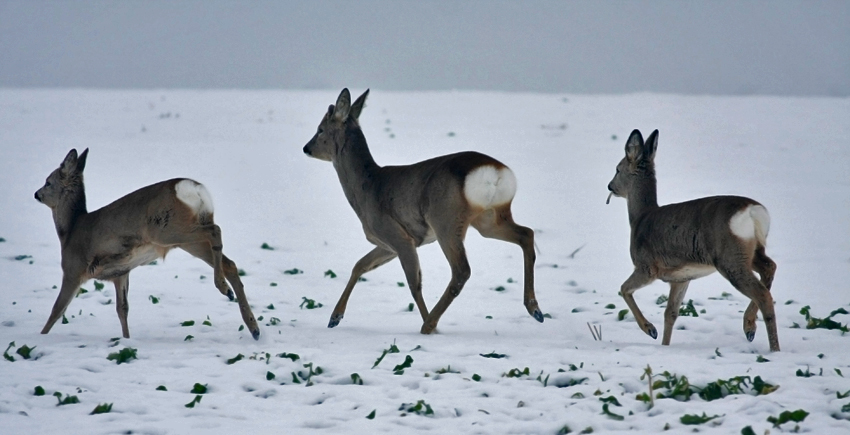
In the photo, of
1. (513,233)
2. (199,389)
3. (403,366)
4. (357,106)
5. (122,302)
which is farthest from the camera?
(357,106)

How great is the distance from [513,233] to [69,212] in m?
4.12

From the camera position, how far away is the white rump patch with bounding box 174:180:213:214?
8.43 metres

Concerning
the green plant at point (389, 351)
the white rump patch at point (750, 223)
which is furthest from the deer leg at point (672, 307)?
the green plant at point (389, 351)

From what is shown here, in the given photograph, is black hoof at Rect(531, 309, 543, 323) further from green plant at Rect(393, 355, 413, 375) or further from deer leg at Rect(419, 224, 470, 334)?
green plant at Rect(393, 355, 413, 375)

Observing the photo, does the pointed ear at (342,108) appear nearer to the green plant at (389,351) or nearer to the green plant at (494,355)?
the green plant at (389,351)

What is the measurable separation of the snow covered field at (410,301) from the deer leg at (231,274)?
178 mm

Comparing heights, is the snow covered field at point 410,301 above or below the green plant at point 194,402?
above

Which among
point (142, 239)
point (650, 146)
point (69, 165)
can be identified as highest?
point (650, 146)

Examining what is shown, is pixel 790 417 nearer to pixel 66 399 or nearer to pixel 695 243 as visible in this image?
pixel 695 243

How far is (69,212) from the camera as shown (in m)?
9.34

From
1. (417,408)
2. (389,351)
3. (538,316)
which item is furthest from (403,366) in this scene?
(538,316)

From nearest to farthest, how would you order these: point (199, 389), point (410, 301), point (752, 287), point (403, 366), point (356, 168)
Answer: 1. point (199, 389)
2. point (403, 366)
3. point (752, 287)
4. point (356, 168)
5. point (410, 301)

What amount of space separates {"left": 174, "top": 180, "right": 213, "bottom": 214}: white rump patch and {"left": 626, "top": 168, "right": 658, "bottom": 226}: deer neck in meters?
3.71

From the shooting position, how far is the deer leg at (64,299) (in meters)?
8.59
